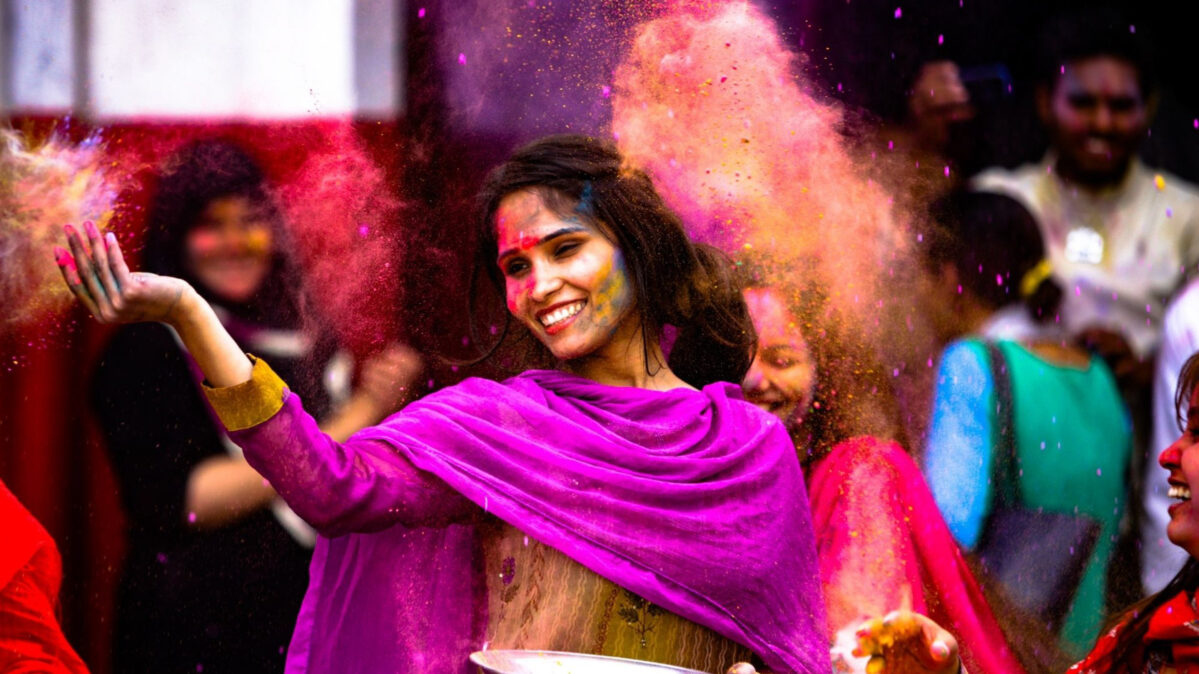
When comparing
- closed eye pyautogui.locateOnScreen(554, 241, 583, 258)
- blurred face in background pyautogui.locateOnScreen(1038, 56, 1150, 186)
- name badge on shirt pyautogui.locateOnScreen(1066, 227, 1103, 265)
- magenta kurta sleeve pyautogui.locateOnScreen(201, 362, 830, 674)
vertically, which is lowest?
magenta kurta sleeve pyautogui.locateOnScreen(201, 362, 830, 674)

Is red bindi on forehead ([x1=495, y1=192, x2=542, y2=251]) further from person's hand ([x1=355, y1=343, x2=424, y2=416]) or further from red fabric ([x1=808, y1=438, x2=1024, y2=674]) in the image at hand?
red fabric ([x1=808, y1=438, x2=1024, y2=674])

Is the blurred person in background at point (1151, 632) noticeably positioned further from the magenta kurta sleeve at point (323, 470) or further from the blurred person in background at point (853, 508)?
the magenta kurta sleeve at point (323, 470)

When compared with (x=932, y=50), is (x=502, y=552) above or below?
below

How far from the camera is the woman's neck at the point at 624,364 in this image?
2160 millimetres

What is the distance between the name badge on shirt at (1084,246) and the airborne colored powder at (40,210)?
1.85m

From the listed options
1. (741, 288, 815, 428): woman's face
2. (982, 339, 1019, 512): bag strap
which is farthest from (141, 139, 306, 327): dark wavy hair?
(982, 339, 1019, 512): bag strap

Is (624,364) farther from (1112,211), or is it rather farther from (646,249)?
(1112,211)

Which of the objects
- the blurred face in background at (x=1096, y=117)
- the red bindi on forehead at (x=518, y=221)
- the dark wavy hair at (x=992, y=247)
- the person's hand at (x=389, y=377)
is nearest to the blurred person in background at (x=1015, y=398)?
the dark wavy hair at (x=992, y=247)

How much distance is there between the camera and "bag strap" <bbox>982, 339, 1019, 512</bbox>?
245 centimetres

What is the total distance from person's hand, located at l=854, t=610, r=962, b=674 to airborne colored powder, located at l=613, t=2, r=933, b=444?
0.35 meters

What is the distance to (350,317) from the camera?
217cm

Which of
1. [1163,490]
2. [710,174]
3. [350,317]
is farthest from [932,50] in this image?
[350,317]

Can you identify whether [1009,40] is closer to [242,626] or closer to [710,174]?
[710,174]

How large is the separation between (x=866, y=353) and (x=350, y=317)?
0.93 meters
